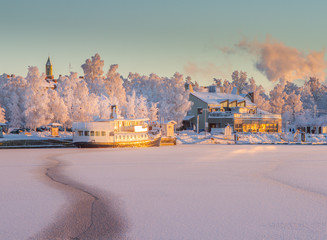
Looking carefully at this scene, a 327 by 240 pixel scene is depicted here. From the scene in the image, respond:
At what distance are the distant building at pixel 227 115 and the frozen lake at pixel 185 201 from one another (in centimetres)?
5185

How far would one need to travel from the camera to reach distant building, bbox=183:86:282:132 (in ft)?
256

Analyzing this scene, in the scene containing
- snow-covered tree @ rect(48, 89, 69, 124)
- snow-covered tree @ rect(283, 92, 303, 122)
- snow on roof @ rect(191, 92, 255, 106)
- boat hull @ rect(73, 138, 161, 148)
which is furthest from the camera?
snow-covered tree @ rect(283, 92, 303, 122)

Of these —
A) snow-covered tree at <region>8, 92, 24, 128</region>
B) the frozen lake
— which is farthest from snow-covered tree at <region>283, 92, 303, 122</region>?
the frozen lake

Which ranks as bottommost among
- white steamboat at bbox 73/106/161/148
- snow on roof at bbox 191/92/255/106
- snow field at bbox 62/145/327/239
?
snow field at bbox 62/145/327/239

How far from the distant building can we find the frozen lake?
51849 mm

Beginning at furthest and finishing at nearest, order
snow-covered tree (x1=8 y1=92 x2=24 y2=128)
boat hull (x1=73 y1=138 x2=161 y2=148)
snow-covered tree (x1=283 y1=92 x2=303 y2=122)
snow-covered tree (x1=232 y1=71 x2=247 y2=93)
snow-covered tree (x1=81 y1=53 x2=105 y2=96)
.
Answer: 1. snow-covered tree (x1=232 y1=71 x2=247 y2=93)
2. snow-covered tree (x1=283 y1=92 x2=303 y2=122)
3. snow-covered tree (x1=81 y1=53 x2=105 y2=96)
4. snow-covered tree (x1=8 y1=92 x2=24 y2=128)
5. boat hull (x1=73 y1=138 x2=161 y2=148)

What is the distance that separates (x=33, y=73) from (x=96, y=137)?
909 inches

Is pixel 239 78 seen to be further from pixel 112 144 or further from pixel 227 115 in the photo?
pixel 112 144

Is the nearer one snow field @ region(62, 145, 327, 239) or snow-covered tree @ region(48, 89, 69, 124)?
snow field @ region(62, 145, 327, 239)

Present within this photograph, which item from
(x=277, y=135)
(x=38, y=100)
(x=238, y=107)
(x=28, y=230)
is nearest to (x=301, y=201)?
(x=28, y=230)

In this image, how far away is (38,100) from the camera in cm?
6231

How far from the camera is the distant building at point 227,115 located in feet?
256

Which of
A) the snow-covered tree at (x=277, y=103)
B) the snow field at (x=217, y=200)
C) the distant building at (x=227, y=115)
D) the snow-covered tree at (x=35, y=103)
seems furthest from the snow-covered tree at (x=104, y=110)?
the snow-covered tree at (x=277, y=103)

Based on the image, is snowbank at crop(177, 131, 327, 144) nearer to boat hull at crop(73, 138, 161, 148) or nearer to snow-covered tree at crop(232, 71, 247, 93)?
boat hull at crop(73, 138, 161, 148)
